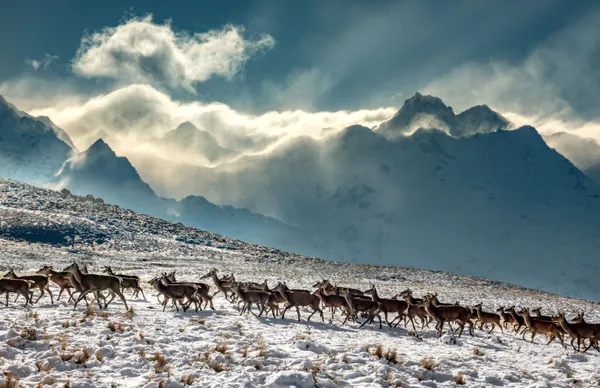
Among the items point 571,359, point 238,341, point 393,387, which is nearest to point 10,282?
point 238,341

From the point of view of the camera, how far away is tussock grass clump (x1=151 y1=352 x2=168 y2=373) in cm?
1257

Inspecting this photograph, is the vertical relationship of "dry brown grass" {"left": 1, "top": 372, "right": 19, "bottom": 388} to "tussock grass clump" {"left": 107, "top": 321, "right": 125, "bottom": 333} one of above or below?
below

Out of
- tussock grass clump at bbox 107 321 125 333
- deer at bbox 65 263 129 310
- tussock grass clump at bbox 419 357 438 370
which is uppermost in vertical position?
deer at bbox 65 263 129 310

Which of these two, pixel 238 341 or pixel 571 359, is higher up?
pixel 571 359

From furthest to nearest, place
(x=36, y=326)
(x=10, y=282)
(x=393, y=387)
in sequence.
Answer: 1. (x=10, y=282)
2. (x=36, y=326)
3. (x=393, y=387)

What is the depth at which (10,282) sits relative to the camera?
60.8 ft

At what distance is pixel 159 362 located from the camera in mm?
12930

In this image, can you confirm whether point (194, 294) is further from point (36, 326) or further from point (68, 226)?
point (68, 226)

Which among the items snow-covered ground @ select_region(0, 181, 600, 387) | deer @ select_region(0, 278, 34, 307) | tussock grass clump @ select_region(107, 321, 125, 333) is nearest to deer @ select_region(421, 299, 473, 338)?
snow-covered ground @ select_region(0, 181, 600, 387)

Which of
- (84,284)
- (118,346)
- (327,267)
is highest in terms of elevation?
(327,267)

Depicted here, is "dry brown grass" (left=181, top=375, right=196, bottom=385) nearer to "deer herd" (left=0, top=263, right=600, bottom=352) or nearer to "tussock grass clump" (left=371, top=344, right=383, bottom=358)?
"tussock grass clump" (left=371, top=344, right=383, bottom=358)

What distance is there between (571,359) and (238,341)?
1136 centimetres

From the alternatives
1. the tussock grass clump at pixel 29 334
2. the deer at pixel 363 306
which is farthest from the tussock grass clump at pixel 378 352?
the tussock grass clump at pixel 29 334

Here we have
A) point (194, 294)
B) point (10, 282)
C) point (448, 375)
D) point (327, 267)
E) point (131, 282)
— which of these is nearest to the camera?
point (448, 375)
